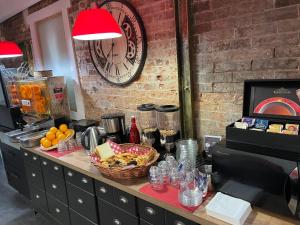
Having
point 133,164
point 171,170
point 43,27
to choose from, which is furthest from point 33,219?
point 43,27

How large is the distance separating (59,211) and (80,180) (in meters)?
0.62

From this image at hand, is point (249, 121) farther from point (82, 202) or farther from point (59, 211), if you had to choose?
point (59, 211)

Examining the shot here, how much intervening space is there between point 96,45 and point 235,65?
1.40 meters

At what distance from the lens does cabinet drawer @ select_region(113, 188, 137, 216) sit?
162cm

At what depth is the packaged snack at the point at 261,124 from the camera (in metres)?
1.33

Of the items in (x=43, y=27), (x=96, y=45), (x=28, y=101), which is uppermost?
(x=43, y=27)

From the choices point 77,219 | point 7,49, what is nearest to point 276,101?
point 77,219

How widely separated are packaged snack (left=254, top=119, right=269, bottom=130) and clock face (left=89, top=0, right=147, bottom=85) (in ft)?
3.60

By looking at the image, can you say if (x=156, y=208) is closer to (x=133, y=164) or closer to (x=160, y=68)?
(x=133, y=164)

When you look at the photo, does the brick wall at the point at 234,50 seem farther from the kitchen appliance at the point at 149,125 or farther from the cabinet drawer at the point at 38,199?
the cabinet drawer at the point at 38,199

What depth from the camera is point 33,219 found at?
2773 mm

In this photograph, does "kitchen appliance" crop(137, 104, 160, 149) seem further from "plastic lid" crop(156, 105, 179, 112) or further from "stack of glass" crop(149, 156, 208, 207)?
"stack of glass" crop(149, 156, 208, 207)

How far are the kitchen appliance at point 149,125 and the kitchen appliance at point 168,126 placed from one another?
40mm

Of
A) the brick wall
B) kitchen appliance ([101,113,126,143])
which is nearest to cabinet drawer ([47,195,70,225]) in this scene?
kitchen appliance ([101,113,126,143])
